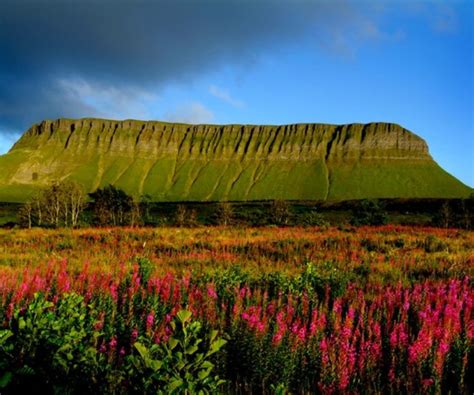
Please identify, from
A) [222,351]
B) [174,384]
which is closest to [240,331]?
[222,351]

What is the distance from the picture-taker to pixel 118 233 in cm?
1711

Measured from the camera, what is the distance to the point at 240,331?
201 inches

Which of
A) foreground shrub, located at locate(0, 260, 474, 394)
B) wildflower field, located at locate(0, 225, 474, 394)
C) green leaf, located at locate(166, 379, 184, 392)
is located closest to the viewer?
green leaf, located at locate(166, 379, 184, 392)

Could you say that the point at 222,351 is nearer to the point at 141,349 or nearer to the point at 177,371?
the point at 177,371

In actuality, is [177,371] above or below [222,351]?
above

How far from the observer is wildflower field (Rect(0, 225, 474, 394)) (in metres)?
3.67

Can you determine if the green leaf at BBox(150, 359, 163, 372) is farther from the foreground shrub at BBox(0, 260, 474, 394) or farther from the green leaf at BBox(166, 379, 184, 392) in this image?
the green leaf at BBox(166, 379, 184, 392)

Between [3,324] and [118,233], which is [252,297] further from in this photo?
[118,233]

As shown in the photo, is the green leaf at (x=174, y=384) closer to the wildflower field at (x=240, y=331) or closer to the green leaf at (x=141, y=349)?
the wildflower field at (x=240, y=331)

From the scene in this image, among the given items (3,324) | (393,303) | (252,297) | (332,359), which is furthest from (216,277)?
(332,359)

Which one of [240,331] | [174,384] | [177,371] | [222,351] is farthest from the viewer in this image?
[240,331]

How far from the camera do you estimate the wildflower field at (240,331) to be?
3672mm

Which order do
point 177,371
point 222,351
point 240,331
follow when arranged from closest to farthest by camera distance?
point 177,371 → point 222,351 → point 240,331

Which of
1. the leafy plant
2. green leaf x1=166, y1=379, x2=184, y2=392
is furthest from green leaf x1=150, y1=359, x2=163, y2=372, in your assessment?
green leaf x1=166, y1=379, x2=184, y2=392
